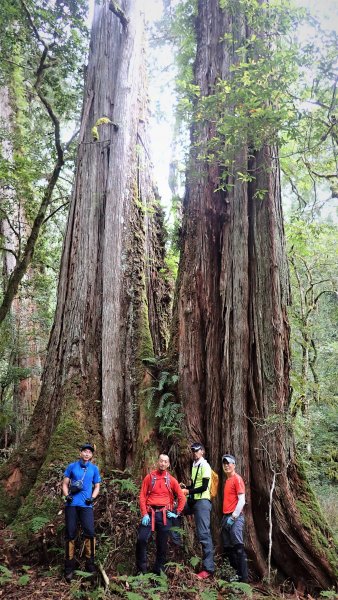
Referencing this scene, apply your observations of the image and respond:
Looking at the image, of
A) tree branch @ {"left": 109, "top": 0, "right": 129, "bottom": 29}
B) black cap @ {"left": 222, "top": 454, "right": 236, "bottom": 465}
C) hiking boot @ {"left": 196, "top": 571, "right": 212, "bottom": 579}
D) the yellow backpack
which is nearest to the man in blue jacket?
hiking boot @ {"left": 196, "top": 571, "right": 212, "bottom": 579}

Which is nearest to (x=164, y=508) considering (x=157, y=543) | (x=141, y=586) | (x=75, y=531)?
(x=157, y=543)

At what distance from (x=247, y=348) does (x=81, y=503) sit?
282 centimetres

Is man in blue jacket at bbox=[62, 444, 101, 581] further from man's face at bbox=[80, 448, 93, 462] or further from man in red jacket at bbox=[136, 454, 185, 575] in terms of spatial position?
man in red jacket at bbox=[136, 454, 185, 575]

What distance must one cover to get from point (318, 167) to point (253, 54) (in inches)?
94.3

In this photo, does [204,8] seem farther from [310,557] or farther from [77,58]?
[310,557]

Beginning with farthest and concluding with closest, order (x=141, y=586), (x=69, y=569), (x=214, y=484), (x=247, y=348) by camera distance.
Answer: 1. (x=247, y=348)
2. (x=214, y=484)
3. (x=69, y=569)
4. (x=141, y=586)

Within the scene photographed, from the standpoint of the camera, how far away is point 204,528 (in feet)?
17.6

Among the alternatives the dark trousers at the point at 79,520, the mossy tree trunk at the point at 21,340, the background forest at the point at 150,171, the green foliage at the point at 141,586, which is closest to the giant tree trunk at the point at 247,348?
the background forest at the point at 150,171

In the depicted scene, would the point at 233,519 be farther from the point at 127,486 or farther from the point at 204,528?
the point at 127,486

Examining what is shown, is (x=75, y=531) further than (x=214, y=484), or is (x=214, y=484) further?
(x=214, y=484)

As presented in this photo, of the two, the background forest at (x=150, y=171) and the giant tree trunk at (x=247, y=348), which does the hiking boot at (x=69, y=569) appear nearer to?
the background forest at (x=150, y=171)

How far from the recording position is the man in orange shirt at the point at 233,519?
17.3ft

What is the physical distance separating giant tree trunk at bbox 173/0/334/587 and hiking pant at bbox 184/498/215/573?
620 mm

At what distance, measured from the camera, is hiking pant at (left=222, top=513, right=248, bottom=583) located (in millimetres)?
5234
